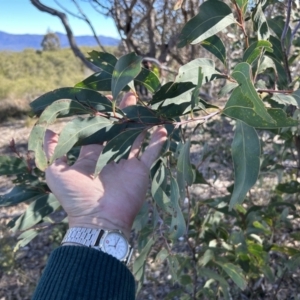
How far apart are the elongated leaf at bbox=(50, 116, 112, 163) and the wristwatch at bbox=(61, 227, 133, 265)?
0.30m

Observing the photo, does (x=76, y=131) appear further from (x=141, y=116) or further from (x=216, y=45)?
(x=216, y=45)

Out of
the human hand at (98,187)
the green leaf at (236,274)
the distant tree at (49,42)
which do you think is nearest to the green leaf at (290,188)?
the green leaf at (236,274)

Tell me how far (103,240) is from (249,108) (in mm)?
524

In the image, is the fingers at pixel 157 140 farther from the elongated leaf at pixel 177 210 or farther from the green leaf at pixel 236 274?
the green leaf at pixel 236 274

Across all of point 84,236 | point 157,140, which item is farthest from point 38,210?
point 157,140

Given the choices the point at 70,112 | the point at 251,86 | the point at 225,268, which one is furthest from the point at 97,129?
the point at 225,268

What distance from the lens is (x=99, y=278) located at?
2.83 feet

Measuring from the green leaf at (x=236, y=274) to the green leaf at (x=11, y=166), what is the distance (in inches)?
25.9

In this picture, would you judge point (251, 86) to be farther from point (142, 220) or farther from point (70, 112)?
point (142, 220)

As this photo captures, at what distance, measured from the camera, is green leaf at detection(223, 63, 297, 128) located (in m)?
0.50

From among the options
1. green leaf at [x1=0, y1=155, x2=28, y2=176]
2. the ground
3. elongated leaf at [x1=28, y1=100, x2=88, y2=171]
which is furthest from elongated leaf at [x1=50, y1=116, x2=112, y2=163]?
the ground

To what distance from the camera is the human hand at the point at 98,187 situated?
956mm

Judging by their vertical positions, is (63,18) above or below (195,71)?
above

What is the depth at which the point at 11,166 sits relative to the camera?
1.14 m
